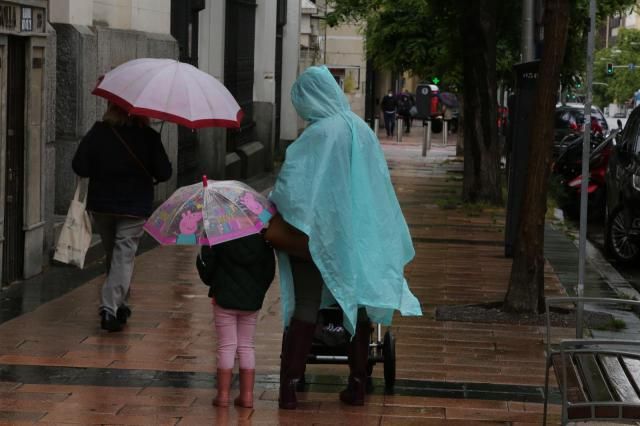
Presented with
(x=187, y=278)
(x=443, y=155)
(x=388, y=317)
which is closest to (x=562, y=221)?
(x=187, y=278)

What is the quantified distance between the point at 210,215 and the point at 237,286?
1.29 ft

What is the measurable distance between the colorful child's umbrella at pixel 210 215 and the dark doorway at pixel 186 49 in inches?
477

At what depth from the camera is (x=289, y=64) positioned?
32.7 meters

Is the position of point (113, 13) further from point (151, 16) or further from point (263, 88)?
point (263, 88)

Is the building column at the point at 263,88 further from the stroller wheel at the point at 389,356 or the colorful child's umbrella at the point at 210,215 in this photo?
the colorful child's umbrella at the point at 210,215

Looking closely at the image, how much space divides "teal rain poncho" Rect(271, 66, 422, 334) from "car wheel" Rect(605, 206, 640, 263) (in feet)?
29.1

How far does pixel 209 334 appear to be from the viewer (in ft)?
31.2

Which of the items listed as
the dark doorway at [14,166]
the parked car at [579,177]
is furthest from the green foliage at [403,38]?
the dark doorway at [14,166]

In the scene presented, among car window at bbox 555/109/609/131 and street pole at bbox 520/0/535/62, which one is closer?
street pole at bbox 520/0/535/62

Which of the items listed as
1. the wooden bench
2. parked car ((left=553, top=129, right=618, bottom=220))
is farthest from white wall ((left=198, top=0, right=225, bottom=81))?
the wooden bench

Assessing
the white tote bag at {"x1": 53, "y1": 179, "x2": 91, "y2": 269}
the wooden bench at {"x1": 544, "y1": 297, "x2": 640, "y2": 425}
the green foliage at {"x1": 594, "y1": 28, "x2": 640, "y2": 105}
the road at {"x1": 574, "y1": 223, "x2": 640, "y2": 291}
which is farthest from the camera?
the green foliage at {"x1": 594, "y1": 28, "x2": 640, "y2": 105}

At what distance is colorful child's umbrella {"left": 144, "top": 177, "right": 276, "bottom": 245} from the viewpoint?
276 inches

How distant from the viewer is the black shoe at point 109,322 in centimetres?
946

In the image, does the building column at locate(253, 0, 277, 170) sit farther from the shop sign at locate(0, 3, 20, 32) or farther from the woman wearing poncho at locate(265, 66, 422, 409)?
the woman wearing poncho at locate(265, 66, 422, 409)
